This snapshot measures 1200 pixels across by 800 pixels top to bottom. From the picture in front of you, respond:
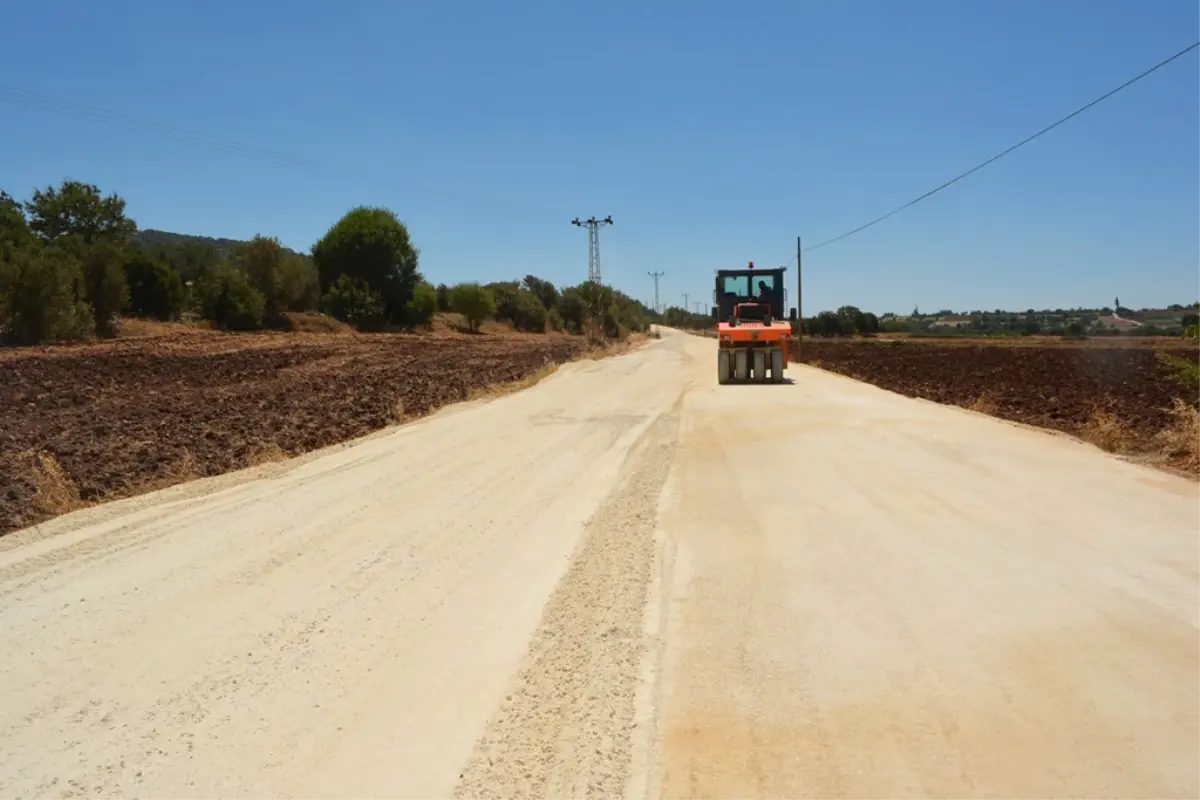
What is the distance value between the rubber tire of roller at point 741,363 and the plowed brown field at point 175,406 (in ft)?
24.5

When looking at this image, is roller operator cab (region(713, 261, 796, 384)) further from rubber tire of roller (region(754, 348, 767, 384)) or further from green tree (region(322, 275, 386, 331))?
green tree (region(322, 275, 386, 331))

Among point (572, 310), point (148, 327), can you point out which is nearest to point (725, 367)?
point (148, 327)

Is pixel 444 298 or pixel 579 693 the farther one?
pixel 444 298

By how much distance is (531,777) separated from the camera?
454 centimetres

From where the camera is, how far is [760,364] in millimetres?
29141

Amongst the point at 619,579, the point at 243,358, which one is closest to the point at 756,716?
the point at 619,579

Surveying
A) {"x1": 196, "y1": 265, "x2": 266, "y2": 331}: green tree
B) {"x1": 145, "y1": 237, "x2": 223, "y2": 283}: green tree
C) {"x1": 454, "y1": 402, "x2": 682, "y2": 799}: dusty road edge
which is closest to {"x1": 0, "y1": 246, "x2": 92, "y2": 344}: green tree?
{"x1": 196, "y1": 265, "x2": 266, "y2": 331}: green tree

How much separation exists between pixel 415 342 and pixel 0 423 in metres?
42.4

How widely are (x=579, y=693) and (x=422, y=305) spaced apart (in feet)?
247

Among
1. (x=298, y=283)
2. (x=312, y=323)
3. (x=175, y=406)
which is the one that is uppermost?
(x=298, y=283)

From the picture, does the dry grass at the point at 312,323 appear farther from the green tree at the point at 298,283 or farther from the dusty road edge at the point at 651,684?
the dusty road edge at the point at 651,684

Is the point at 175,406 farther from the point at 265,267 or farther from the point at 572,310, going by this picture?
the point at 572,310

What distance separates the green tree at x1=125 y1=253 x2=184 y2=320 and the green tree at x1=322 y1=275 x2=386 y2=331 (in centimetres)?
1702

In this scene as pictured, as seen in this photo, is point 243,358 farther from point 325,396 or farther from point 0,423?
point 0,423
